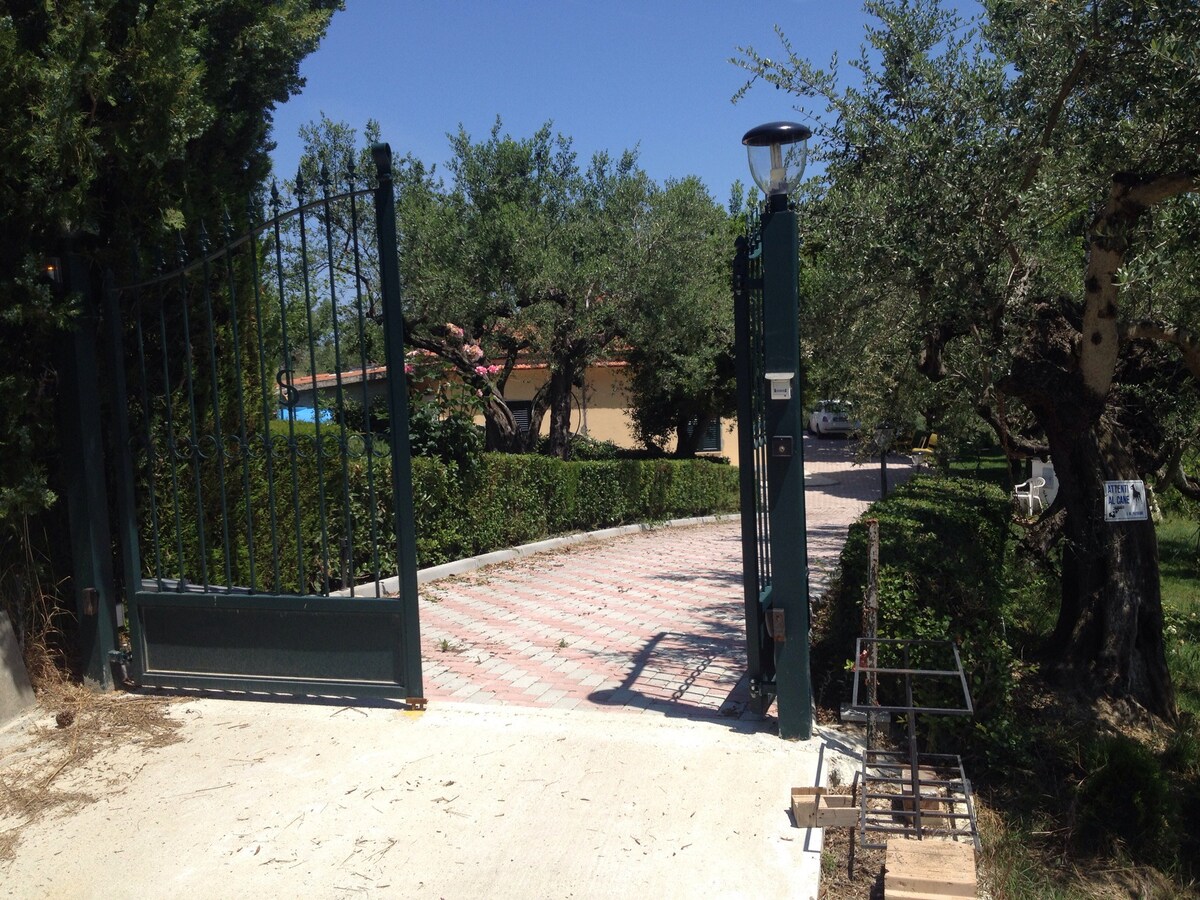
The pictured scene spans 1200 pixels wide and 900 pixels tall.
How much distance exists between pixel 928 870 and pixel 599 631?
4.18 meters

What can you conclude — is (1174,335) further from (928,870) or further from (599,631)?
(599,631)

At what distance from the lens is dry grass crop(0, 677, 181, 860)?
4215 millimetres

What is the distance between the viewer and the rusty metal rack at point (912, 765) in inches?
155

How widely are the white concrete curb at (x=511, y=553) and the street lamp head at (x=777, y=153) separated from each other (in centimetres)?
347

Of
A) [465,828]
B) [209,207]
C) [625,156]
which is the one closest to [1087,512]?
[465,828]

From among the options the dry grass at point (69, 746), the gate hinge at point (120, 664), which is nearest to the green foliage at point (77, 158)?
the gate hinge at point (120, 664)

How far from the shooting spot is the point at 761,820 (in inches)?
156

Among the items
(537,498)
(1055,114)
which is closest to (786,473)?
(1055,114)

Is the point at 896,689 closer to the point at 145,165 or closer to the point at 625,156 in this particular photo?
the point at 145,165

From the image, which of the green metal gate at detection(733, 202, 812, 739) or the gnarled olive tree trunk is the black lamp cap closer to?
the green metal gate at detection(733, 202, 812, 739)

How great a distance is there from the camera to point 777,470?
464cm

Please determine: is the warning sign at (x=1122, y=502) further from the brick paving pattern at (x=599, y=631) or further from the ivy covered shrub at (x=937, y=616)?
the brick paving pattern at (x=599, y=631)

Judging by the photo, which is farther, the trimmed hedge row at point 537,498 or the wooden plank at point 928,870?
the trimmed hedge row at point 537,498

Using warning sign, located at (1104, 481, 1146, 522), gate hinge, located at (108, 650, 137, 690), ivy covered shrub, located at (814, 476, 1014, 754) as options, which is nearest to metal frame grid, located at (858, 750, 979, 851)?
ivy covered shrub, located at (814, 476, 1014, 754)
